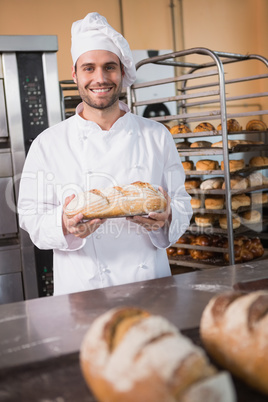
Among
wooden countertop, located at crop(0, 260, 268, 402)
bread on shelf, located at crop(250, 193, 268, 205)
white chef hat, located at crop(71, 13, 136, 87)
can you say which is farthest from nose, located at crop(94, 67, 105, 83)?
bread on shelf, located at crop(250, 193, 268, 205)

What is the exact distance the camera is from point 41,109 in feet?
8.55

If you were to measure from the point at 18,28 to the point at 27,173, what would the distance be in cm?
276

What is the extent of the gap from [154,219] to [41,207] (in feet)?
1.47

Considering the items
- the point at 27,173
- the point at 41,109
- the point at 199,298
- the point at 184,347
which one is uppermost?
the point at 41,109

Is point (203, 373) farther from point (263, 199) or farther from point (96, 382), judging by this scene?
point (263, 199)

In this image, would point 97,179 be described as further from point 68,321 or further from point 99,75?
point 68,321

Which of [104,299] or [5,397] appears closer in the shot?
[5,397]

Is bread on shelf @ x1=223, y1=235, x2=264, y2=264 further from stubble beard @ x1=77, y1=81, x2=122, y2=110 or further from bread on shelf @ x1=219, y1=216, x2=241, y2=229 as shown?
stubble beard @ x1=77, y1=81, x2=122, y2=110

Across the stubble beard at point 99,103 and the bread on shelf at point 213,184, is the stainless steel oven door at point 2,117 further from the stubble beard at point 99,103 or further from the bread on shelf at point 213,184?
the bread on shelf at point 213,184

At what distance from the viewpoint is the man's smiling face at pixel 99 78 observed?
1793mm

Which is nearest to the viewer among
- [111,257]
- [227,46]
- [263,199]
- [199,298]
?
[199,298]

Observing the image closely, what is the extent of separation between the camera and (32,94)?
2582 millimetres

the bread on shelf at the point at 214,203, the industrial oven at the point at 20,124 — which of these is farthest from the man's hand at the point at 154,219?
the bread on shelf at the point at 214,203

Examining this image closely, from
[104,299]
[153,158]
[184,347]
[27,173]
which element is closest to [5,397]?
[184,347]
